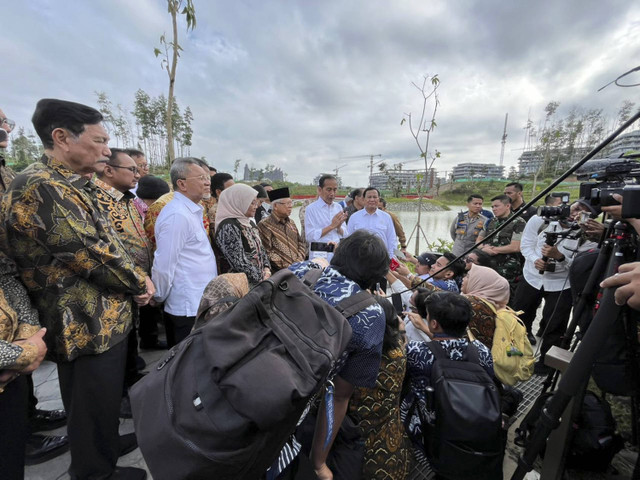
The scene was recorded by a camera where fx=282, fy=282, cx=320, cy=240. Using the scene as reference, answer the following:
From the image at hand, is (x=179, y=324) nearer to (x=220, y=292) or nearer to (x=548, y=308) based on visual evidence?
(x=220, y=292)

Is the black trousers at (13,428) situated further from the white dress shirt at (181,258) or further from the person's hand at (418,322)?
the person's hand at (418,322)

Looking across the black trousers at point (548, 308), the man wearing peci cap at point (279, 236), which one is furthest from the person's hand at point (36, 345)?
the black trousers at point (548, 308)

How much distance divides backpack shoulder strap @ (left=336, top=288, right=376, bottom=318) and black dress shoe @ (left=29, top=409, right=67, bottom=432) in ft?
7.57

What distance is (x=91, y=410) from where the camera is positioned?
1450 mm

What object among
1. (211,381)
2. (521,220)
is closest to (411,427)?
(211,381)

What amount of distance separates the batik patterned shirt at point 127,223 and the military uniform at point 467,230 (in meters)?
4.34

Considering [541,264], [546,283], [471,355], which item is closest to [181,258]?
[471,355]

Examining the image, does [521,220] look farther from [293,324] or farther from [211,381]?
[211,381]

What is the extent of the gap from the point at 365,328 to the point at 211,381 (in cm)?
63

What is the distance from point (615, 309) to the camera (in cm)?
98

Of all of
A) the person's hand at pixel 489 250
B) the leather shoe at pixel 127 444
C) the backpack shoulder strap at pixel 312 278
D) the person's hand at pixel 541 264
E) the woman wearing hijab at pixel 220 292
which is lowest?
the leather shoe at pixel 127 444

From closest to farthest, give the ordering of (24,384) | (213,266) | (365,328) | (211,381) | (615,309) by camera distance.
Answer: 1. (211,381)
2. (615,309)
3. (365,328)
4. (24,384)
5. (213,266)

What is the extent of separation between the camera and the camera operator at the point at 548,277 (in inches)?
114

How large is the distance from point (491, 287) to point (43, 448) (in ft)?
10.5
